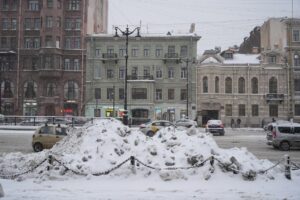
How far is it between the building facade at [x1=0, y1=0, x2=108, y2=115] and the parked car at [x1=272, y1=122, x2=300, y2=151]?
125 feet

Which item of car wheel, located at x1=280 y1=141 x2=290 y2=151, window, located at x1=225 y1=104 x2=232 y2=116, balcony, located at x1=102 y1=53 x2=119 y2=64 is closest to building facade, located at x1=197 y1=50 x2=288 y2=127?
window, located at x1=225 y1=104 x2=232 y2=116

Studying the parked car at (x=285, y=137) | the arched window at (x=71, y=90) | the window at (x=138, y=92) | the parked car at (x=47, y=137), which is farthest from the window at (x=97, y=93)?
the parked car at (x=285, y=137)

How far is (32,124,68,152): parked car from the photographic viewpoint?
21562mm

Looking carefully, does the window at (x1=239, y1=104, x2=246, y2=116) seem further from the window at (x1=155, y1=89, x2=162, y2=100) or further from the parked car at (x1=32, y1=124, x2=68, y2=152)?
the parked car at (x1=32, y1=124, x2=68, y2=152)

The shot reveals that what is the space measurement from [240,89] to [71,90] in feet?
81.9

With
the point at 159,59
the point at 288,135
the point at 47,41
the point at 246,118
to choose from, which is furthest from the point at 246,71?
the point at 288,135

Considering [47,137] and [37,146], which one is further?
[47,137]

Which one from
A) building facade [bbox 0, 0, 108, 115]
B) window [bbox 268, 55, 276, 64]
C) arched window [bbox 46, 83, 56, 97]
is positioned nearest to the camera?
window [bbox 268, 55, 276, 64]

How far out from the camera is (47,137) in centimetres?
2170

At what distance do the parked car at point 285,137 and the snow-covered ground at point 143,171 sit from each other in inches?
440

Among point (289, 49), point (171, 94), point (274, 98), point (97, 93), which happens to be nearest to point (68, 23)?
point (97, 93)

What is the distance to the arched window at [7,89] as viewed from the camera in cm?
5903

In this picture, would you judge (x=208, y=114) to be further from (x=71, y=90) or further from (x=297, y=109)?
(x=71, y=90)

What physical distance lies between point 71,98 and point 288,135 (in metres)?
39.8
